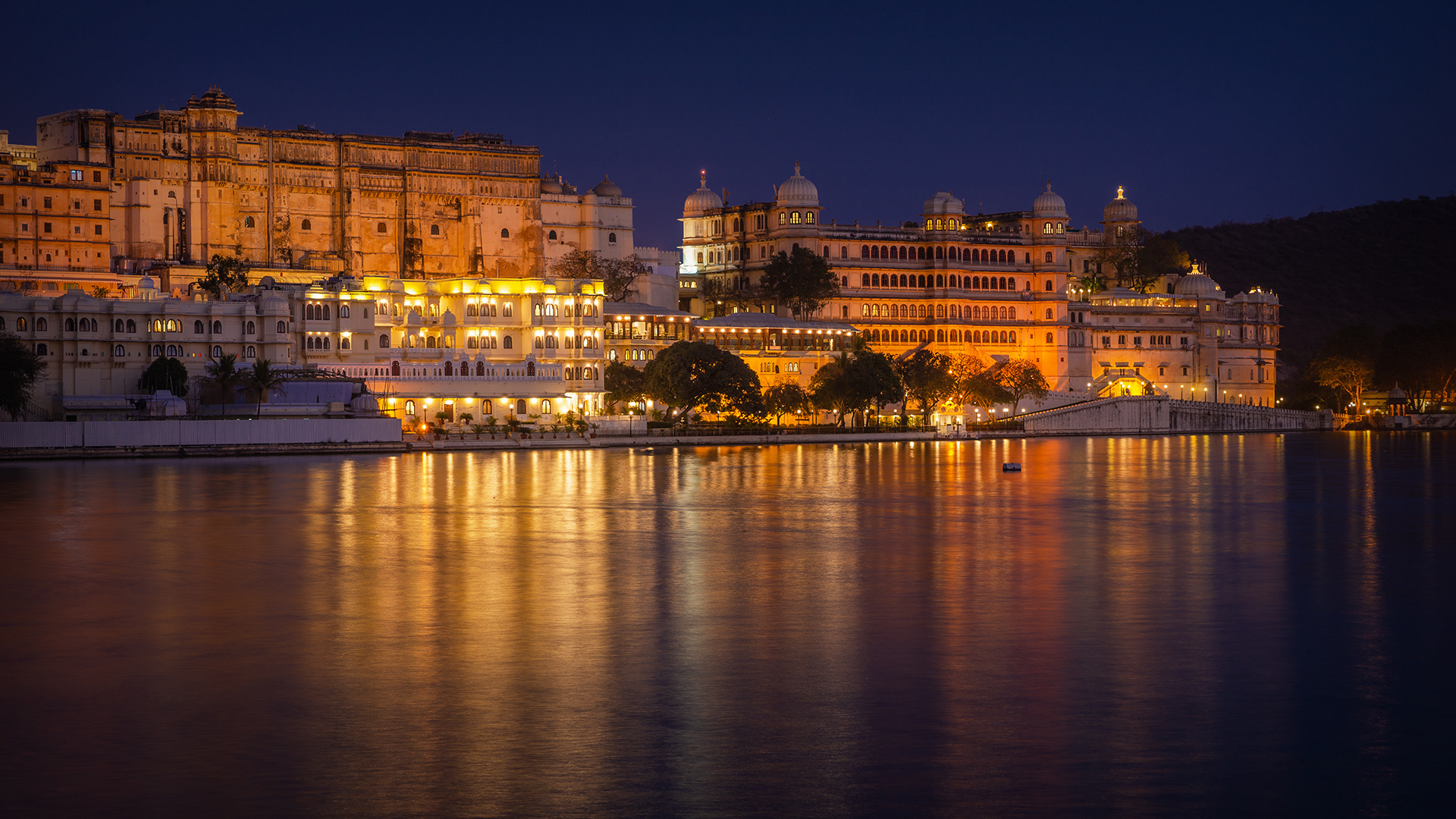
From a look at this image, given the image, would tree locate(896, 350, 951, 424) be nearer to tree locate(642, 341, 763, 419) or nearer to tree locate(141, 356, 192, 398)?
tree locate(642, 341, 763, 419)

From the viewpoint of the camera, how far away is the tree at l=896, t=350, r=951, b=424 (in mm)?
99938

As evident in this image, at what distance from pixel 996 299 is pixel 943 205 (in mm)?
8903

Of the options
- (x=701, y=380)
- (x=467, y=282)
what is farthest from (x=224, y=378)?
(x=701, y=380)

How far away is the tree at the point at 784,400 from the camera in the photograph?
306 ft

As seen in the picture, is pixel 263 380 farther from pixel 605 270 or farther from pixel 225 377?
pixel 605 270

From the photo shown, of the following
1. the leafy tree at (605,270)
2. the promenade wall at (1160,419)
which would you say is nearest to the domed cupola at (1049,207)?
the promenade wall at (1160,419)

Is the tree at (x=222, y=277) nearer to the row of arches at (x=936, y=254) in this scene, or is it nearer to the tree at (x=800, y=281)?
the tree at (x=800, y=281)

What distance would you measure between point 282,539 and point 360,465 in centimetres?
3246

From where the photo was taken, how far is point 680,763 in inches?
591

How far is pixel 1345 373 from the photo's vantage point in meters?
117

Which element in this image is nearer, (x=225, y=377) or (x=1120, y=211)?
(x=225, y=377)

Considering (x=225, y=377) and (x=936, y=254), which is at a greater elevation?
(x=936, y=254)

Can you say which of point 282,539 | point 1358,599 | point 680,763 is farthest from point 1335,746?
point 282,539

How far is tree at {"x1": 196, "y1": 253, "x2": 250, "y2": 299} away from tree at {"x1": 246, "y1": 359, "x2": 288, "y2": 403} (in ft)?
36.2
